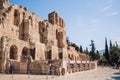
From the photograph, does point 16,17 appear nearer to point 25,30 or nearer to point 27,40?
point 25,30

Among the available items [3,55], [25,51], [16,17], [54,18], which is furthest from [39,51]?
[54,18]

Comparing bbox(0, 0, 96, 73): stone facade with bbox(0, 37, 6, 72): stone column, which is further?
bbox(0, 0, 96, 73): stone facade

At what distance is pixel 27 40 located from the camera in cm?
4381

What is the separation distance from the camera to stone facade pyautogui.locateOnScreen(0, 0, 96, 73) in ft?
98.8

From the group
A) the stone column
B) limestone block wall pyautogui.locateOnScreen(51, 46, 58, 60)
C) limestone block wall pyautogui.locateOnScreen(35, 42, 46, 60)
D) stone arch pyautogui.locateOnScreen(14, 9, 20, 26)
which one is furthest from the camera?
limestone block wall pyautogui.locateOnScreen(51, 46, 58, 60)

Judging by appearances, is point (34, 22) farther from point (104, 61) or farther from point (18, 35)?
point (104, 61)

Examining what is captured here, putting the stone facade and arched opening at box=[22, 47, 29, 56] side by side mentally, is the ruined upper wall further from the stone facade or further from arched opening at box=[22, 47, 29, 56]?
arched opening at box=[22, 47, 29, 56]

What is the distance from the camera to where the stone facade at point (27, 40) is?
30.1 metres

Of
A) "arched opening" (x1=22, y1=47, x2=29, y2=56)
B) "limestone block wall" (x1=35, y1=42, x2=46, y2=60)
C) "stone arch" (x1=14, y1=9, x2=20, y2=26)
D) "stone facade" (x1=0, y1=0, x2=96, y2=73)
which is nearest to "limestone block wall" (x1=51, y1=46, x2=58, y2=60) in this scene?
"stone facade" (x1=0, y1=0, x2=96, y2=73)

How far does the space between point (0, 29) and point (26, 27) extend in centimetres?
951

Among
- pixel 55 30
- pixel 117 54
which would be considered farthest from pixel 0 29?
pixel 117 54

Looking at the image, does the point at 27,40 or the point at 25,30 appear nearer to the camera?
the point at 27,40

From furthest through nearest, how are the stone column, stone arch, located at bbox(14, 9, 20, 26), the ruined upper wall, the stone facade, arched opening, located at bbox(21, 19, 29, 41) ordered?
the ruined upper wall → arched opening, located at bbox(21, 19, 29, 41) → stone arch, located at bbox(14, 9, 20, 26) → the stone facade → the stone column

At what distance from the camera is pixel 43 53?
Answer: 136 feet
